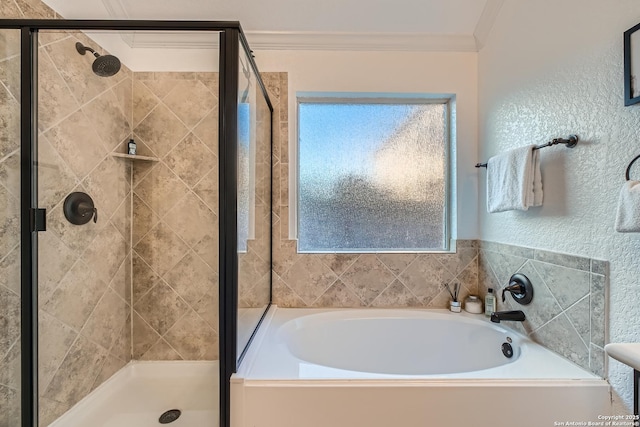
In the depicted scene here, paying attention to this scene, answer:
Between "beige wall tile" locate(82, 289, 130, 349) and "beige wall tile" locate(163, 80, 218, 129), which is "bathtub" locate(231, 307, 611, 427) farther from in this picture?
"beige wall tile" locate(163, 80, 218, 129)

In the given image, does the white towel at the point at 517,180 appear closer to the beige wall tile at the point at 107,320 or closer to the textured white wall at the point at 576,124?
the textured white wall at the point at 576,124

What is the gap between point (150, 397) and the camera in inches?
62.4

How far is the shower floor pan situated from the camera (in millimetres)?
1349

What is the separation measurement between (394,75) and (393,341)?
5.60 ft

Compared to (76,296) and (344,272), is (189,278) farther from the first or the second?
(344,272)

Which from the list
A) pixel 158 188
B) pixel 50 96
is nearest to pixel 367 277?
pixel 158 188

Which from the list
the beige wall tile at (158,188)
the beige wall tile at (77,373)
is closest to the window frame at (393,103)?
the beige wall tile at (158,188)

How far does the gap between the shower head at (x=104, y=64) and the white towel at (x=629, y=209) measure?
88.7 inches

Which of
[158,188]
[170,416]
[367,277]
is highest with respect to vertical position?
[158,188]

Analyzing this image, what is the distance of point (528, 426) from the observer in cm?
99

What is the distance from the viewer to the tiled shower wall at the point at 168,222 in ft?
5.42

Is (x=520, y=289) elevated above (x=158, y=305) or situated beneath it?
elevated above

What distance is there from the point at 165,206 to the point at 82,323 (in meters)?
0.73

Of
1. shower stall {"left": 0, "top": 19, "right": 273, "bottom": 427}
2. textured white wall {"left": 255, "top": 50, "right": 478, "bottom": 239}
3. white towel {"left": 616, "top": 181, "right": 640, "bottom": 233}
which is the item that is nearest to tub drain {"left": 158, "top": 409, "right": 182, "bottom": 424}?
shower stall {"left": 0, "top": 19, "right": 273, "bottom": 427}
